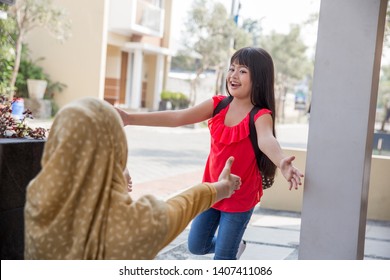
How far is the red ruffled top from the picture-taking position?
2.81 meters

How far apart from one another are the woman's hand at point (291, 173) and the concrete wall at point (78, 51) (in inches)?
683

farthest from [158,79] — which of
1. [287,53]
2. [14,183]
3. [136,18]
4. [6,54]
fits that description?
[14,183]

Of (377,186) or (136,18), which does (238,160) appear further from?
(136,18)

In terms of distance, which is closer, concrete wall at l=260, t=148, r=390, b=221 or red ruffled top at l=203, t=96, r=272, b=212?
red ruffled top at l=203, t=96, r=272, b=212

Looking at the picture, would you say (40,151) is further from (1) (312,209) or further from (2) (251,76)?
(1) (312,209)

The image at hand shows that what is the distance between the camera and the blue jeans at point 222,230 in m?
2.85

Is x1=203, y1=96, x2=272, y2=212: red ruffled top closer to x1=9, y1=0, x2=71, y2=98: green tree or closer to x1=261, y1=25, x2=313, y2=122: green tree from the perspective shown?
x1=9, y1=0, x2=71, y2=98: green tree

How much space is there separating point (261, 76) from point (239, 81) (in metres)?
0.11

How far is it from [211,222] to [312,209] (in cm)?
56

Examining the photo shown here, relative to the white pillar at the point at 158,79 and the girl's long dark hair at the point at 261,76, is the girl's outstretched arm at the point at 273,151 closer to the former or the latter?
the girl's long dark hair at the point at 261,76

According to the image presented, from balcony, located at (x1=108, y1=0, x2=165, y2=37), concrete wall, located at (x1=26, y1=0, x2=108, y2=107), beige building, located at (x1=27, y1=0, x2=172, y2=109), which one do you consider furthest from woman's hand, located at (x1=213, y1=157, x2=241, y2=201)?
balcony, located at (x1=108, y1=0, x2=165, y2=37)

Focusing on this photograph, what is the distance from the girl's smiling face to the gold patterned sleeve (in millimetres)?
928

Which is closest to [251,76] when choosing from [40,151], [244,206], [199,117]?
[199,117]

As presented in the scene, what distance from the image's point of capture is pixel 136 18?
917 inches
